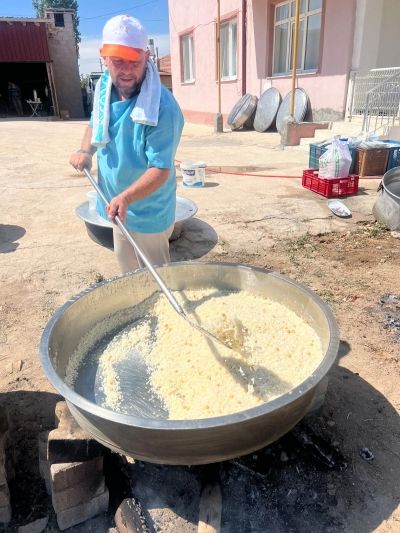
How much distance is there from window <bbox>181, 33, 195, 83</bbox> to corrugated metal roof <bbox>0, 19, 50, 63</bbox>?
25.0 feet

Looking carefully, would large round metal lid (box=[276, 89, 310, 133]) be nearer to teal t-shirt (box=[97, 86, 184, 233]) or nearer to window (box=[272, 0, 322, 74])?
window (box=[272, 0, 322, 74])

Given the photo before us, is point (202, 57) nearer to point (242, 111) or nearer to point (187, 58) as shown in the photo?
point (187, 58)

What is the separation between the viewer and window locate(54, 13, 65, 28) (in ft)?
65.1

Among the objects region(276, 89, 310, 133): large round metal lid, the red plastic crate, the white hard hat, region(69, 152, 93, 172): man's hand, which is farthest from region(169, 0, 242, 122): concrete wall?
the white hard hat

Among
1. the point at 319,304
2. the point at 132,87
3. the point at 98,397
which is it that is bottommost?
the point at 98,397

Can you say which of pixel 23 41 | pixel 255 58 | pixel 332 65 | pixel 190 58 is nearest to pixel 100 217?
pixel 332 65

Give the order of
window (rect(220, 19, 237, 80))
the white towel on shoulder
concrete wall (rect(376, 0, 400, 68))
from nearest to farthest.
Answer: the white towel on shoulder
concrete wall (rect(376, 0, 400, 68))
window (rect(220, 19, 237, 80))

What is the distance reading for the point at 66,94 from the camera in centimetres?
2106

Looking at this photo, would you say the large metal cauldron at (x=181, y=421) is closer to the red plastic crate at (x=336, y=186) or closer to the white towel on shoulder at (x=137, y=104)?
the white towel on shoulder at (x=137, y=104)

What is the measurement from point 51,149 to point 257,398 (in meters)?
9.64

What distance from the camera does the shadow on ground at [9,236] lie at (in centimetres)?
400

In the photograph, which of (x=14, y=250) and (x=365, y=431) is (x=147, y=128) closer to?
(x=365, y=431)

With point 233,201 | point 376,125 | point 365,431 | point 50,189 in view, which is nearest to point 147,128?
point 365,431

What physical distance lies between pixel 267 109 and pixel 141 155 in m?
9.94
